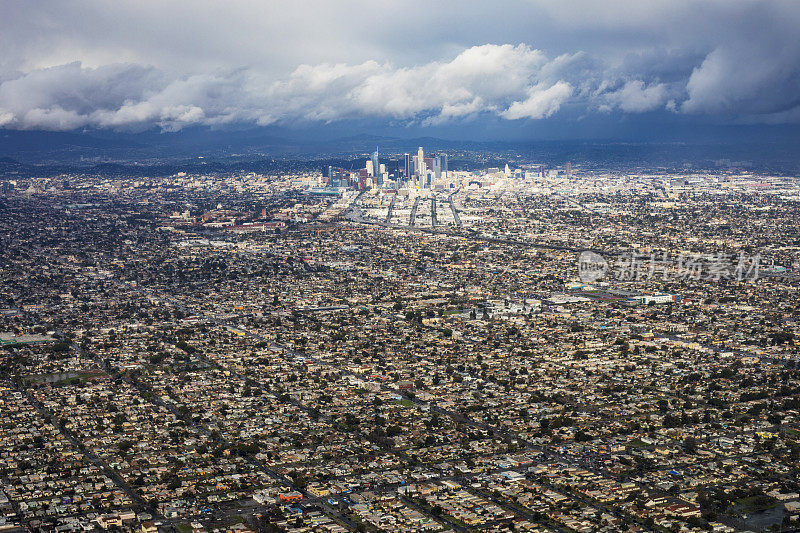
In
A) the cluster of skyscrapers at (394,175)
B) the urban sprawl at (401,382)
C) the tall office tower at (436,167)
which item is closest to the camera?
the urban sprawl at (401,382)

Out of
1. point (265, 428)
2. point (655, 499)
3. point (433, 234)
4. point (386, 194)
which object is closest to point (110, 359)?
point (265, 428)

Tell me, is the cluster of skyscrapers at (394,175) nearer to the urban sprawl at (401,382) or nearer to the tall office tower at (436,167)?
the tall office tower at (436,167)

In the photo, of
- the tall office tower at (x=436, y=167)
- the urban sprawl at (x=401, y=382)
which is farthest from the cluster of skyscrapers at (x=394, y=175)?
the urban sprawl at (x=401, y=382)

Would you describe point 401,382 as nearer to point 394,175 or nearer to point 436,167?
point 394,175

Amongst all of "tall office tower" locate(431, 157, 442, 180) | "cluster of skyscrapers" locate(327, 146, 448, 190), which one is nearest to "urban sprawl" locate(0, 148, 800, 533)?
"cluster of skyscrapers" locate(327, 146, 448, 190)

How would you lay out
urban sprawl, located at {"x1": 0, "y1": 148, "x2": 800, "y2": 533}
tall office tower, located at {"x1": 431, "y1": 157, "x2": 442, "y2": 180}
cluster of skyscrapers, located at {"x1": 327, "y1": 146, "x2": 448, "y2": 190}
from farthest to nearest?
tall office tower, located at {"x1": 431, "y1": 157, "x2": 442, "y2": 180} → cluster of skyscrapers, located at {"x1": 327, "y1": 146, "x2": 448, "y2": 190} → urban sprawl, located at {"x1": 0, "y1": 148, "x2": 800, "y2": 533}

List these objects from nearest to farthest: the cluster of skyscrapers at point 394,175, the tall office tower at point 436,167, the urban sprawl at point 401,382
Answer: the urban sprawl at point 401,382
the cluster of skyscrapers at point 394,175
the tall office tower at point 436,167

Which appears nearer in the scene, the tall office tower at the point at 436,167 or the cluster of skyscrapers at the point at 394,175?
the cluster of skyscrapers at the point at 394,175

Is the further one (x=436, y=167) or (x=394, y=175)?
(x=436, y=167)

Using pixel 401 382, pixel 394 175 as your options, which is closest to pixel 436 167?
pixel 394 175

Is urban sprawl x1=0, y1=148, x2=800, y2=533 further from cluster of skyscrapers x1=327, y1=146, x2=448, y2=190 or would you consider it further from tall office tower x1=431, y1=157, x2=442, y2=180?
tall office tower x1=431, y1=157, x2=442, y2=180

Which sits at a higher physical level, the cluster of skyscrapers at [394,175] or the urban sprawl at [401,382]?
the cluster of skyscrapers at [394,175]

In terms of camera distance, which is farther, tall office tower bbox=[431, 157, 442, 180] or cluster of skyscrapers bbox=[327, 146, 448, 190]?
tall office tower bbox=[431, 157, 442, 180]
